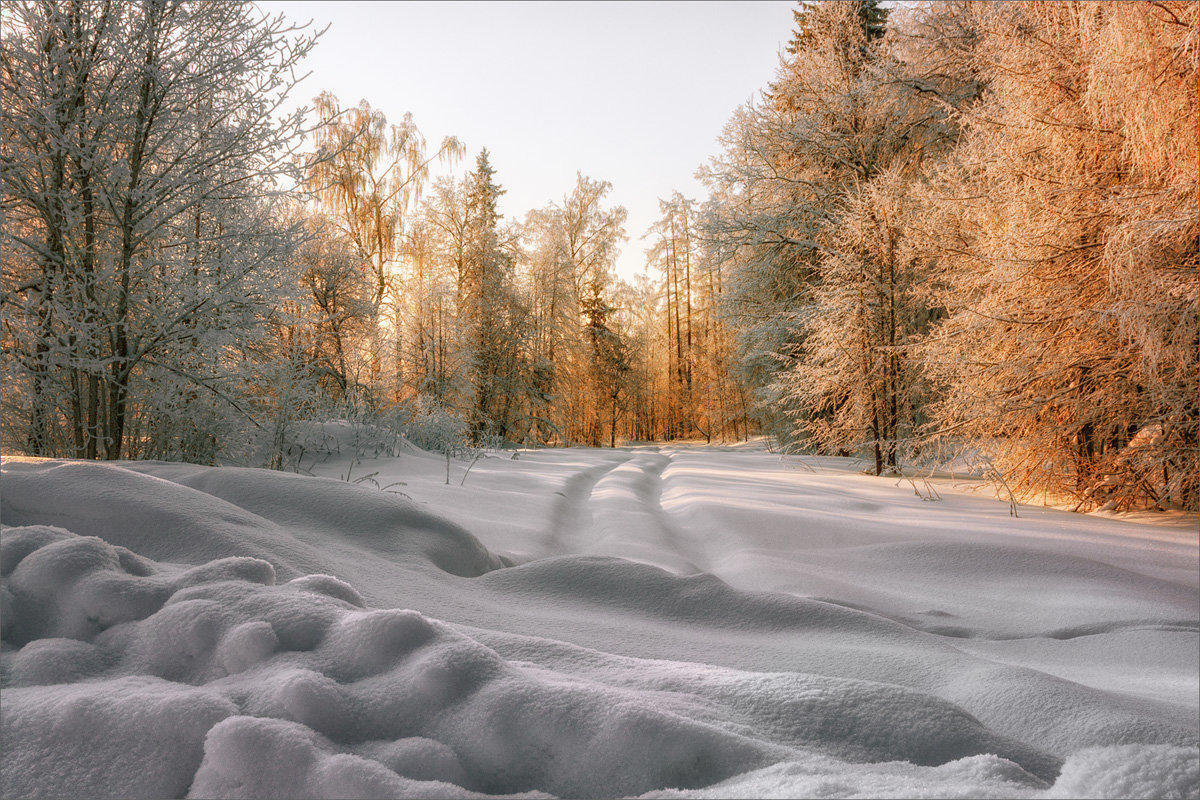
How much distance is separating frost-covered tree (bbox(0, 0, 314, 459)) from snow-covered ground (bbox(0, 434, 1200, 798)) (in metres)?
2.03

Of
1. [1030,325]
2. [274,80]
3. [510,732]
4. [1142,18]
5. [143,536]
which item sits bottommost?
[510,732]

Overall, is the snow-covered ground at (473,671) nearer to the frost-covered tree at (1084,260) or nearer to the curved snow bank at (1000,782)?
→ the curved snow bank at (1000,782)

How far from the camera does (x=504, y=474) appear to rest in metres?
7.01

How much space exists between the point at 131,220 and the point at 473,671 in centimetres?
463

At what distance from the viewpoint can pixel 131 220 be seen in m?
4.30

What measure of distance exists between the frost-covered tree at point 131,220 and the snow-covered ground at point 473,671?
203 centimetres

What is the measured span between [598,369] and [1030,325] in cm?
2191

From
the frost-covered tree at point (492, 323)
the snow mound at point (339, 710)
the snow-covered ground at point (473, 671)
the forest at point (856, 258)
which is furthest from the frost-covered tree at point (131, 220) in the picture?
the frost-covered tree at point (492, 323)

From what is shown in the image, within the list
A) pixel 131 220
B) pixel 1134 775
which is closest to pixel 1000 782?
pixel 1134 775

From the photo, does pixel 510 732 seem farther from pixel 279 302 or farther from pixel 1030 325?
pixel 1030 325

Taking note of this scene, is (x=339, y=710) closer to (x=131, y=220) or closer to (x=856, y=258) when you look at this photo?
(x=131, y=220)

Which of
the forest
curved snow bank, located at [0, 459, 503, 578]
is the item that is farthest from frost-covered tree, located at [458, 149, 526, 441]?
curved snow bank, located at [0, 459, 503, 578]

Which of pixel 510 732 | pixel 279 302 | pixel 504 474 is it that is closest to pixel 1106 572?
pixel 510 732

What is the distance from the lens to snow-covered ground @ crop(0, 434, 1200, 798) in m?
0.85
